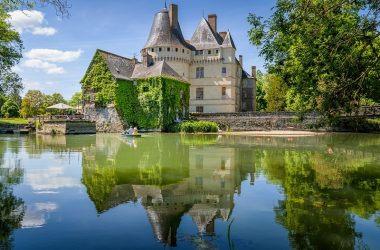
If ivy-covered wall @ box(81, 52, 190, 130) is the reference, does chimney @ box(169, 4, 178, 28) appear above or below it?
above

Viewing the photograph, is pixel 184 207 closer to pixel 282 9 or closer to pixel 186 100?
pixel 282 9

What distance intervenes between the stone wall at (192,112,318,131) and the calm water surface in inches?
1093

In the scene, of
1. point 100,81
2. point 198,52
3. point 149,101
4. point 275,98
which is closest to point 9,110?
point 100,81

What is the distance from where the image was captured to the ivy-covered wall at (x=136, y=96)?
38.8 meters

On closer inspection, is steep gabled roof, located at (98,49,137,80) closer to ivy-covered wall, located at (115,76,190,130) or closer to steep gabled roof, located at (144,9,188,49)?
ivy-covered wall, located at (115,76,190,130)

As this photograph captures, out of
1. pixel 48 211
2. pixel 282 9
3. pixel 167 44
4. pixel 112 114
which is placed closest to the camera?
pixel 48 211

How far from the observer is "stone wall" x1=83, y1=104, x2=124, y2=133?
129ft

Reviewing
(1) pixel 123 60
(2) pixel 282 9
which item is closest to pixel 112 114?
(1) pixel 123 60

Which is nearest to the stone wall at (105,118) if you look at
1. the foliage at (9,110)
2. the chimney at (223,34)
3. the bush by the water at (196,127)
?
the bush by the water at (196,127)

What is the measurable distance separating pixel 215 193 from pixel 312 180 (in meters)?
3.26

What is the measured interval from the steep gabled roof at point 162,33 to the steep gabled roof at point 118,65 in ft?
17.6

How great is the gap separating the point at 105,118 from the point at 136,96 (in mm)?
4291

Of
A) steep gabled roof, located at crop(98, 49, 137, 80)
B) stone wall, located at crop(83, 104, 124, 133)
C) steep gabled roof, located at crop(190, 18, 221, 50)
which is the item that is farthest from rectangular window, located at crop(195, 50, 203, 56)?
stone wall, located at crop(83, 104, 124, 133)

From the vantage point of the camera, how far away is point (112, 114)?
3931 cm
